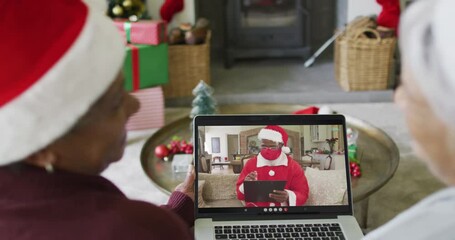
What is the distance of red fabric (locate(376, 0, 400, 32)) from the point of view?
3432 millimetres

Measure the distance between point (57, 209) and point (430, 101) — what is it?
1.65ft

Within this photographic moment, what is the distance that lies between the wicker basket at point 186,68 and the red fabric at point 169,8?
198 mm

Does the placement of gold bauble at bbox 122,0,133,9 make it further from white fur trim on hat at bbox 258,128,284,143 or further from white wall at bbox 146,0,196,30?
white fur trim on hat at bbox 258,128,284,143

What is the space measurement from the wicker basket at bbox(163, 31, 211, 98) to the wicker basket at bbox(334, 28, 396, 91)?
0.81m

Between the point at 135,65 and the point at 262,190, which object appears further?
the point at 135,65

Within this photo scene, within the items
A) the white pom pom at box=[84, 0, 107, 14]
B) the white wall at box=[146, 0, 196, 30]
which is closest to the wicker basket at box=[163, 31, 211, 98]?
the white wall at box=[146, 0, 196, 30]

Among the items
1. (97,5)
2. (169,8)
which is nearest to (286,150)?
(97,5)

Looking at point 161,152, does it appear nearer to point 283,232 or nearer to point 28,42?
point 283,232

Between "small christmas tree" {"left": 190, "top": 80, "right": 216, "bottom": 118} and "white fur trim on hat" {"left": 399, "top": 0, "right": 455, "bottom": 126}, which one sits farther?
"small christmas tree" {"left": 190, "top": 80, "right": 216, "bottom": 118}

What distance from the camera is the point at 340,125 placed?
1515 mm

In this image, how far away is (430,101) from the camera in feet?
2.35

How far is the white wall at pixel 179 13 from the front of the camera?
3.58 metres

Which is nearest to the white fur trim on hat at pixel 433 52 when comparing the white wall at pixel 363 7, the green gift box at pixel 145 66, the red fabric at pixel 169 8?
the green gift box at pixel 145 66

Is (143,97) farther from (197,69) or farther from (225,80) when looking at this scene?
(225,80)
